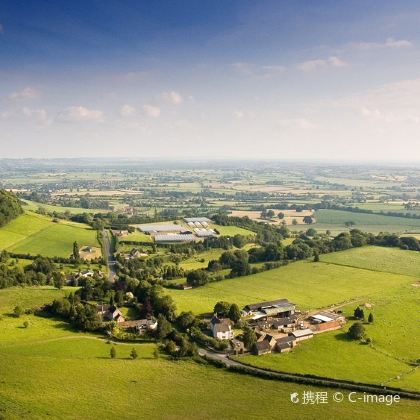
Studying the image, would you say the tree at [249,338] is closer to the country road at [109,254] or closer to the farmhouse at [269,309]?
the farmhouse at [269,309]

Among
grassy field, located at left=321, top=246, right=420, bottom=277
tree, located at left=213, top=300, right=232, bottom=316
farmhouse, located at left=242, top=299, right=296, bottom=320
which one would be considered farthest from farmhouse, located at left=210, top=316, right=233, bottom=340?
grassy field, located at left=321, top=246, right=420, bottom=277

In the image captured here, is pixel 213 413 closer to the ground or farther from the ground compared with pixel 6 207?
closer to the ground

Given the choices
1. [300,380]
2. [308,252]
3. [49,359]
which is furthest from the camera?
[308,252]

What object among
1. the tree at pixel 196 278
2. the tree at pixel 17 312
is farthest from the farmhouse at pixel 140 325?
the tree at pixel 196 278

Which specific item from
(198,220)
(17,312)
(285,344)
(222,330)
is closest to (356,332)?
(285,344)

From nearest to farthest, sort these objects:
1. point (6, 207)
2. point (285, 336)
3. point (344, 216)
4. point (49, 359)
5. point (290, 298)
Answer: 1. point (49, 359)
2. point (285, 336)
3. point (290, 298)
4. point (6, 207)
5. point (344, 216)

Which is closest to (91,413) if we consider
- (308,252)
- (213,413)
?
(213,413)

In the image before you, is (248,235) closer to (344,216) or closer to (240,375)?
(344,216)
